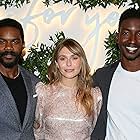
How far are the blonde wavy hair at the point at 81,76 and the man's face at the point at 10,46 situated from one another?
0.31 meters

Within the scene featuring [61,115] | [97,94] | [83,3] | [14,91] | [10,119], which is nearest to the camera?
[10,119]

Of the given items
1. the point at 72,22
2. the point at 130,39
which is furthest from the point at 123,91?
the point at 72,22

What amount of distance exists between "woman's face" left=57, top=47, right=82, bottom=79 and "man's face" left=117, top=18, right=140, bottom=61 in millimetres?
348

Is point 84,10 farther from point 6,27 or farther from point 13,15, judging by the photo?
point 6,27

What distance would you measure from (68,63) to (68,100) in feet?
0.93

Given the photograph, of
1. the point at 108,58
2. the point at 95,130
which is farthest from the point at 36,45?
the point at 95,130

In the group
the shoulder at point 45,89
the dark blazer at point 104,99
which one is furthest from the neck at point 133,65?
the shoulder at point 45,89

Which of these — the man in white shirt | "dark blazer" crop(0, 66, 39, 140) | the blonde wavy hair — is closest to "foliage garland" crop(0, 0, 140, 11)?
the man in white shirt

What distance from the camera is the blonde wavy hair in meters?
3.04

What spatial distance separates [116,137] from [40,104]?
2.07 ft

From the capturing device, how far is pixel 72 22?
4035 millimetres

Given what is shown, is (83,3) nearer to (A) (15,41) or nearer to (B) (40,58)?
(B) (40,58)

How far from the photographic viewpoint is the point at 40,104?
3074mm

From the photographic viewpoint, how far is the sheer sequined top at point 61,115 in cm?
298
